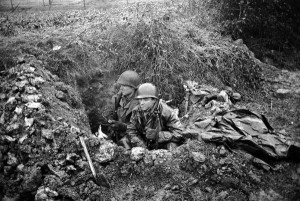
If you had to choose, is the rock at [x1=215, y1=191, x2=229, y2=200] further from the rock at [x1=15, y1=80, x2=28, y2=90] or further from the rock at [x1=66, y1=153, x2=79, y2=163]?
the rock at [x1=15, y1=80, x2=28, y2=90]

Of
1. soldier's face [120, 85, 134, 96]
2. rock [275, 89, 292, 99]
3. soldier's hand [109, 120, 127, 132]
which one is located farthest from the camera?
rock [275, 89, 292, 99]

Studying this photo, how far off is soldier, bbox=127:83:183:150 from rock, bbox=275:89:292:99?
8.79 ft

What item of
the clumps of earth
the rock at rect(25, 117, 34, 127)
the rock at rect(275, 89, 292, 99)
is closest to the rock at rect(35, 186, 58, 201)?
the clumps of earth

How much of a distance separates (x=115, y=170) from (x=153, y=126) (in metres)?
1.21

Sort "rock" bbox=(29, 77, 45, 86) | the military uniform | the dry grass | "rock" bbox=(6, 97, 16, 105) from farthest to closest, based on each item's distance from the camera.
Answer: the dry grass, the military uniform, "rock" bbox=(29, 77, 45, 86), "rock" bbox=(6, 97, 16, 105)

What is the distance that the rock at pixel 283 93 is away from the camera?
5.91m

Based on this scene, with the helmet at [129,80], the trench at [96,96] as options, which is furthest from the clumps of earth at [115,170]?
the trench at [96,96]

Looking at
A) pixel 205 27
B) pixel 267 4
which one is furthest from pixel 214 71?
pixel 267 4

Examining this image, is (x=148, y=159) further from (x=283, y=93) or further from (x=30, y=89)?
(x=283, y=93)

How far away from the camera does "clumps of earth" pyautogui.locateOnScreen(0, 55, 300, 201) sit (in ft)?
11.5

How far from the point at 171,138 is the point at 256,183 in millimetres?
1562

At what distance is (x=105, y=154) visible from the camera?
3896mm

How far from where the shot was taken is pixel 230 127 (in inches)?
159

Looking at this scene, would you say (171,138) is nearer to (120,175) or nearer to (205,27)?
(120,175)
